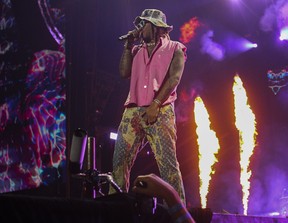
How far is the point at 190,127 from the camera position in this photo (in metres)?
12.5

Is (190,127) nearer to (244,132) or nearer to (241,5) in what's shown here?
(244,132)

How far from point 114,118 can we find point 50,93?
54.1 inches

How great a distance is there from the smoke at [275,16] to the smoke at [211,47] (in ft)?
3.89

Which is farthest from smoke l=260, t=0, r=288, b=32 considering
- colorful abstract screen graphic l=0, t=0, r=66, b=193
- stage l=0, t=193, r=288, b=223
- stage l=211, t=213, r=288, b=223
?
stage l=0, t=193, r=288, b=223

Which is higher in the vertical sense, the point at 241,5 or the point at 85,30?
the point at 241,5

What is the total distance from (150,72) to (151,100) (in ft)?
0.94

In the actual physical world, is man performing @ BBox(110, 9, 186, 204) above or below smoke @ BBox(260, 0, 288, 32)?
below

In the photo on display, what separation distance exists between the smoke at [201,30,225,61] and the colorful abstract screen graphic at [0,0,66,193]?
4.10m

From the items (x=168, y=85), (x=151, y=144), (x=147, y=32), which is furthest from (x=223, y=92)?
(x=151, y=144)

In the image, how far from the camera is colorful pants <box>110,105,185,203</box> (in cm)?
387

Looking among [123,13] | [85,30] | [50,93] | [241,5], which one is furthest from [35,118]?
[241,5]

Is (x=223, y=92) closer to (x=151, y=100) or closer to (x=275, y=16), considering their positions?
(x=275, y=16)

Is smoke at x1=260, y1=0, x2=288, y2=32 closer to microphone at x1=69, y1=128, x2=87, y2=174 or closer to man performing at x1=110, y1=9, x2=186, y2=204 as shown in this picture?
man performing at x1=110, y1=9, x2=186, y2=204

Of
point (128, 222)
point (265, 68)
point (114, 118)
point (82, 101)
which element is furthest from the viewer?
point (265, 68)
